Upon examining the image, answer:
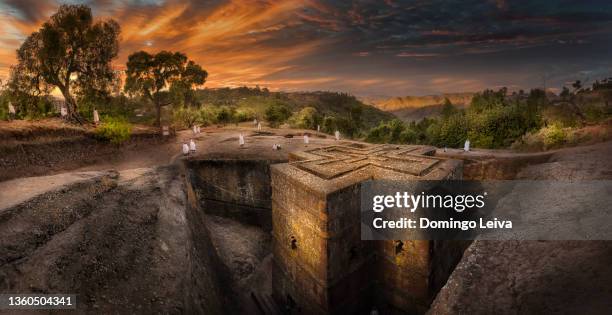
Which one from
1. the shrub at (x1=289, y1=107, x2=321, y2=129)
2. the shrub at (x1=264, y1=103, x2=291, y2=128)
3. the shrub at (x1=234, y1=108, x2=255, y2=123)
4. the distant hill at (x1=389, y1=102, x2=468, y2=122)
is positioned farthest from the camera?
the distant hill at (x1=389, y1=102, x2=468, y2=122)

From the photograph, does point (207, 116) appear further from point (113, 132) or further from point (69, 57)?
point (113, 132)

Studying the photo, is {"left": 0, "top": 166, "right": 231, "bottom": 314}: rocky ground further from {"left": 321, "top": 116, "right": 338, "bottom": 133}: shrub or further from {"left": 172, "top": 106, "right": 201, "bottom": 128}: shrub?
{"left": 321, "top": 116, "right": 338, "bottom": 133}: shrub

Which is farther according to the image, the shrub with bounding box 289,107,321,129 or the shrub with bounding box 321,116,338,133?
the shrub with bounding box 321,116,338,133

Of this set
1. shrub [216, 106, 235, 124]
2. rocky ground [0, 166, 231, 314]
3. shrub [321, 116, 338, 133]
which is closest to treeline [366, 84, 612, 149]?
shrub [321, 116, 338, 133]

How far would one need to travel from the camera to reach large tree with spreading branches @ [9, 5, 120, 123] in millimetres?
13844

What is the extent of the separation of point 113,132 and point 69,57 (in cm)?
533

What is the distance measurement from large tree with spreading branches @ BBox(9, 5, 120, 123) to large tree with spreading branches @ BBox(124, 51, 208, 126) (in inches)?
312

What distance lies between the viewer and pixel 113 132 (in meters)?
14.2

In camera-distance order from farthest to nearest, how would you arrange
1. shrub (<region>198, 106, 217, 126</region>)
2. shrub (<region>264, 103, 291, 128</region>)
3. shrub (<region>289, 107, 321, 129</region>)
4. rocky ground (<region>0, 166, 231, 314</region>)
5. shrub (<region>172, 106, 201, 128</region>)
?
shrub (<region>264, 103, 291, 128</region>) → shrub (<region>289, 107, 321, 129</region>) → shrub (<region>198, 106, 217, 126</region>) → shrub (<region>172, 106, 201, 128</region>) → rocky ground (<region>0, 166, 231, 314</region>)

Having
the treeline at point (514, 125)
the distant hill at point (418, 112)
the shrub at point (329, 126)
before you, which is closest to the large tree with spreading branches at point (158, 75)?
the shrub at point (329, 126)

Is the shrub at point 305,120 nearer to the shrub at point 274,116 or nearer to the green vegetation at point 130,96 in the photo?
the green vegetation at point 130,96

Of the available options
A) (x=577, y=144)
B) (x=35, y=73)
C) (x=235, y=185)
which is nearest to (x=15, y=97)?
(x=35, y=73)

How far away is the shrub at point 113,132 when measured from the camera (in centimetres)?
1398

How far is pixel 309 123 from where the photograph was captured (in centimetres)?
3456
